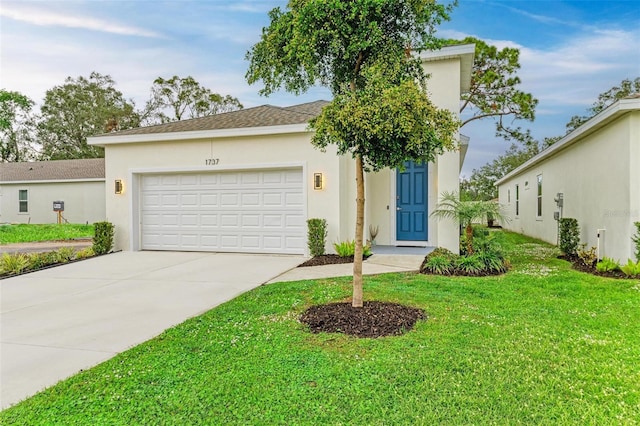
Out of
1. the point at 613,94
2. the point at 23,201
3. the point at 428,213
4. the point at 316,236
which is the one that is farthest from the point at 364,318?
the point at 613,94

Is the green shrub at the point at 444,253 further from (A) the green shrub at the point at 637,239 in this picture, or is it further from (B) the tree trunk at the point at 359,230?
(B) the tree trunk at the point at 359,230

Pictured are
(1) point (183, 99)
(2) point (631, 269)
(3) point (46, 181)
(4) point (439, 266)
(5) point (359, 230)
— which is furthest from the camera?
(1) point (183, 99)

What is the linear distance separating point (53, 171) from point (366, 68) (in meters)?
24.8

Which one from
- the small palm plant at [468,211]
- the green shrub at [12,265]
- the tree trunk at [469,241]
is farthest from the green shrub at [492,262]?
the green shrub at [12,265]

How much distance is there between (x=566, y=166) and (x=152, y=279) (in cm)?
1091

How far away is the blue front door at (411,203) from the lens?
10180 millimetres

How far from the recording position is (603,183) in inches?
331

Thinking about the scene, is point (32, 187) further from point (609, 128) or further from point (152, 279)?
point (609, 128)

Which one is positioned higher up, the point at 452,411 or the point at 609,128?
the point at 609,128

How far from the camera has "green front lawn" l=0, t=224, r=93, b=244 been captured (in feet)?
53.0

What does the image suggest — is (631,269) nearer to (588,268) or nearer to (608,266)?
(608,266)

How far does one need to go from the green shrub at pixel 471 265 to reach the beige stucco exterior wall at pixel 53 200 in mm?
19954

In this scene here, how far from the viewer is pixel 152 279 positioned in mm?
7191

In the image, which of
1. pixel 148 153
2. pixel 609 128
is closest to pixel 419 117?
pixel 609 128
